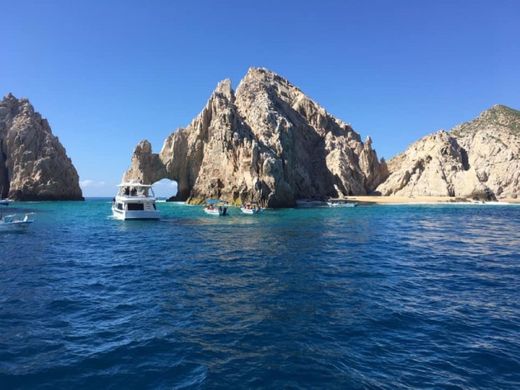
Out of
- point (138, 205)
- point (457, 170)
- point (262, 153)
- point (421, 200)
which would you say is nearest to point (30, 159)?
point (262, 153)

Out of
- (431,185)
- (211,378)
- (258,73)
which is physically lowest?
(211,378)

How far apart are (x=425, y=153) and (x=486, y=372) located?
141365 mm

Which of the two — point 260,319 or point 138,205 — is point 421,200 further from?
point 260,319

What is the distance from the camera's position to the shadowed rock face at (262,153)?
9556 centimetres

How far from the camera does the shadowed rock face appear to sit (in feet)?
314

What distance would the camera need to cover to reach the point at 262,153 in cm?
9525

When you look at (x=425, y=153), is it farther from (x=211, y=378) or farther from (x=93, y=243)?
(x=211, y=378)

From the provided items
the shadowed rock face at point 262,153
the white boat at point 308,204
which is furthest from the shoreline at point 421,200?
the white boat at point 308,204

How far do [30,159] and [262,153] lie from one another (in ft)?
307

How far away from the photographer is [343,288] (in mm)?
18062

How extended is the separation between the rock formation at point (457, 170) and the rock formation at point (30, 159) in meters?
123

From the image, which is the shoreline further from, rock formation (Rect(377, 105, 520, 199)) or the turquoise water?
the turquoise water

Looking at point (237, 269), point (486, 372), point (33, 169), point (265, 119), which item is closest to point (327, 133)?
point (265, 119)

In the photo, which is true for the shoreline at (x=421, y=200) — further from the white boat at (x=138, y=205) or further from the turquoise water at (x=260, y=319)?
the turquoise water at (x=260, y=319)
